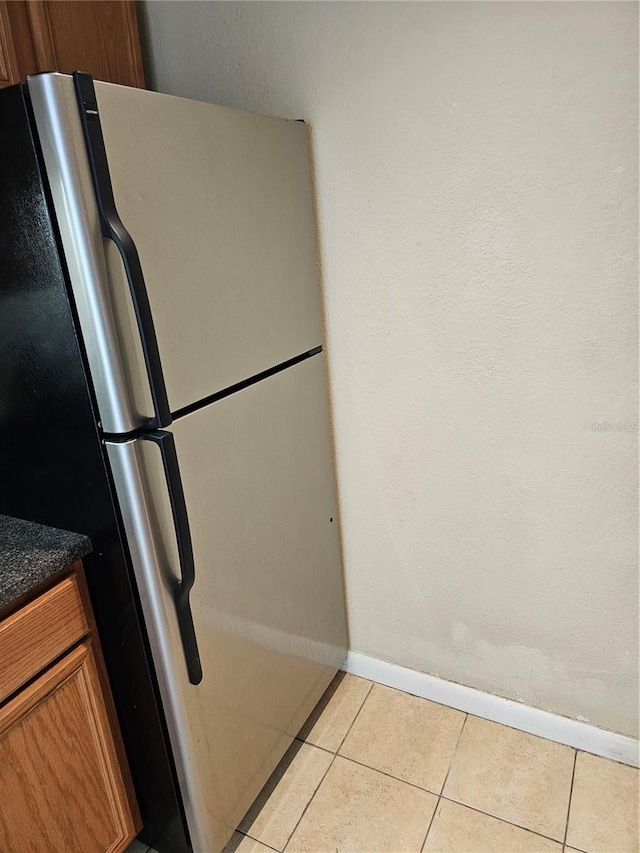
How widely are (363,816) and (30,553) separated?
108 centimetres

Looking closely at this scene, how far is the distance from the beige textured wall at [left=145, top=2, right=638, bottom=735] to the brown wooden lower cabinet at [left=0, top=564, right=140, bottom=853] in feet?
2.83

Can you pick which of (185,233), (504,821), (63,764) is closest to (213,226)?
(185,233)

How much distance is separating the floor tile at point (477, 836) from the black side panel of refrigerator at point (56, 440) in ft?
2.01

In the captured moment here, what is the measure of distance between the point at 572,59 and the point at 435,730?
1735 millimetres

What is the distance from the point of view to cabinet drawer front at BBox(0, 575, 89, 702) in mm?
1062

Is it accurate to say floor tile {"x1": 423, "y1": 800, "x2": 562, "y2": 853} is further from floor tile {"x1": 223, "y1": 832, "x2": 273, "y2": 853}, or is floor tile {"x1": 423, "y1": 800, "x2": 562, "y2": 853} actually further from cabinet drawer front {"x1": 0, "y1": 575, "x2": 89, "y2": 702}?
cabinet drawer front {"x1": 0, "y1": 575, "x2": 89, "y2": 702}

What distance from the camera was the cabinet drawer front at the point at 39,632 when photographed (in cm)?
106

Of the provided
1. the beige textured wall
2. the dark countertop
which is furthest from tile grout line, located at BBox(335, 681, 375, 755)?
the dark countertop

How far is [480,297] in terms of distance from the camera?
1449 mm

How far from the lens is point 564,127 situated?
4.14ft

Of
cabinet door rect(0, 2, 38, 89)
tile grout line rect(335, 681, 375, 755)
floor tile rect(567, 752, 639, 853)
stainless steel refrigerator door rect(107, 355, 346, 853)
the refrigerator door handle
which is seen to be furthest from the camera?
tile grout line rect(335, 681, 375, 755)

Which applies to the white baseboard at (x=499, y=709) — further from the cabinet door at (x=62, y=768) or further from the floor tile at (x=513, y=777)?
the cabinet door at (x=62, y=768)

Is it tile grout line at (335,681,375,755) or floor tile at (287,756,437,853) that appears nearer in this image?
floor tile at (287,756,437,853)

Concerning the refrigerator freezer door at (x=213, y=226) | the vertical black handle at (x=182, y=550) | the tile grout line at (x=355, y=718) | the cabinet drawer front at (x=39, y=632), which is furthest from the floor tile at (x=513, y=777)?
the refrigerator freezer door at (x=213, y=226)
